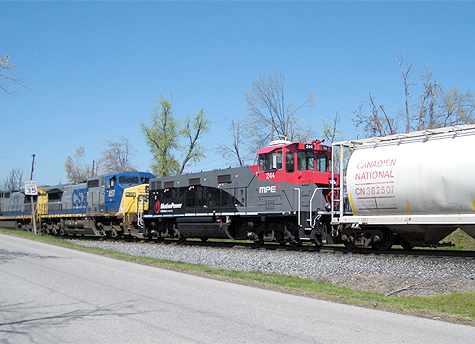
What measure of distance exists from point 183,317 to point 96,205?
80.9ft

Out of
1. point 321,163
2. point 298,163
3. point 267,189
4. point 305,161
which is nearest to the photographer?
point 298,163

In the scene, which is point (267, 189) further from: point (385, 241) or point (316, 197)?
point (385, 241)

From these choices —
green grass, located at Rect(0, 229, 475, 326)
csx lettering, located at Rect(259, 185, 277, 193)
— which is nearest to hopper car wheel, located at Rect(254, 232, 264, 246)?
csx lettering, located at Rect(259, 185, 277, 193)

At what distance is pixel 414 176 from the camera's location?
542 inches

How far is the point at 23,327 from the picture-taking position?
20.8 ft

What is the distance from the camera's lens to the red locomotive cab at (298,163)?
18.7 meters

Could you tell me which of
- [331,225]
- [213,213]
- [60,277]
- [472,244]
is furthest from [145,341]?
[472,244]

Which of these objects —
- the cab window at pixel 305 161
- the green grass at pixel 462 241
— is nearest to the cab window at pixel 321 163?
the cab window at pixel 305 161

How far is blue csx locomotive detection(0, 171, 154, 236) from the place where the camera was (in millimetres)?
27688

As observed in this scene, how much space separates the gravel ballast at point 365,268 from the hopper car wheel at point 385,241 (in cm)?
107

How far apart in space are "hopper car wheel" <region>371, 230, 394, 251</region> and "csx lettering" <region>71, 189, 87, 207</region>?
21395mm

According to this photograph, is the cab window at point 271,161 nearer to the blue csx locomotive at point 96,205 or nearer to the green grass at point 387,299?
the green grass at point 387,299

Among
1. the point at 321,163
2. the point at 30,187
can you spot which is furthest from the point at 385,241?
the point at 30,187

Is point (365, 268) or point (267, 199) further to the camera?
point (267, 199)
